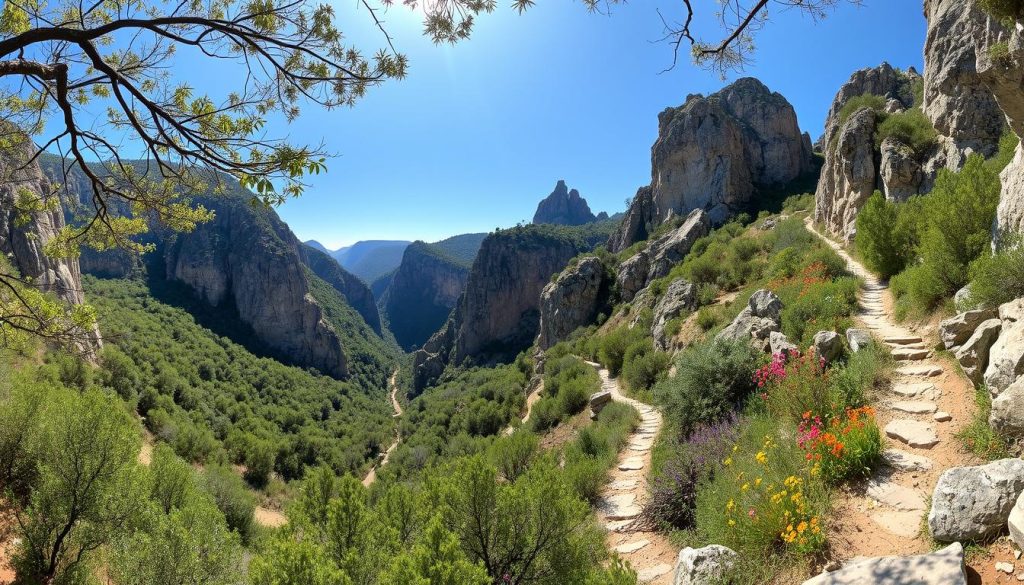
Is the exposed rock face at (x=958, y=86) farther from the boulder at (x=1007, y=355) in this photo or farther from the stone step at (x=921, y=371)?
the boulder at (x=1007, y=355)

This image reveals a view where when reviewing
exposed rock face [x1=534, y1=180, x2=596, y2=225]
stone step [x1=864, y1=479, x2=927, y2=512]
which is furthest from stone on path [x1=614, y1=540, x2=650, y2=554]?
exposed rock face [x1=534, y1=180, x2=596, y2=225]

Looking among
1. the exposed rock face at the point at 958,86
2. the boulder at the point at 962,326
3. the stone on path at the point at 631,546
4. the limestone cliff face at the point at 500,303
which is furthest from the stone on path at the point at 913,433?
the limestone cliff face at the point at 500,303

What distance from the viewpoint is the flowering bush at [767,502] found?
3.25 m

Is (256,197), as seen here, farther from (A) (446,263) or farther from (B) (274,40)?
(A) (446,263)

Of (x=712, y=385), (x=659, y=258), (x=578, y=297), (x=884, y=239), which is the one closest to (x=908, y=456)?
(x=712, y=385)

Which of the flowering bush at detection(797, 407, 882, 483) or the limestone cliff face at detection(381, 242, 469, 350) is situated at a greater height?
the limestone cliff face at detection(381, 242, 469, 350)

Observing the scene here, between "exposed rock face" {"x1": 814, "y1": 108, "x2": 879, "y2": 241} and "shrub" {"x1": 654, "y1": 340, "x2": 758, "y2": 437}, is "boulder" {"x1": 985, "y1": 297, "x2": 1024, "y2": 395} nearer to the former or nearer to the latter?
"shrub" {"x1": 654, "y1": 340, "x2": 758, "y2": 437}

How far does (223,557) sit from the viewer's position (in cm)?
404

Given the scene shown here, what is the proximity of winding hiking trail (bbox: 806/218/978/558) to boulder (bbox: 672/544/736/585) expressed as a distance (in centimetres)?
80

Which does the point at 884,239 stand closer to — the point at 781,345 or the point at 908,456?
the point at 781,345

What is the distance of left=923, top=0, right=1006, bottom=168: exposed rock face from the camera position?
12781mm

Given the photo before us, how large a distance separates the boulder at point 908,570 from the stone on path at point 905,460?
1.50 metres

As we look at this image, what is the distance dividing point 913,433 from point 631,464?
4495 mm

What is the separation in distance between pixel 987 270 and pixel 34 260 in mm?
46323
